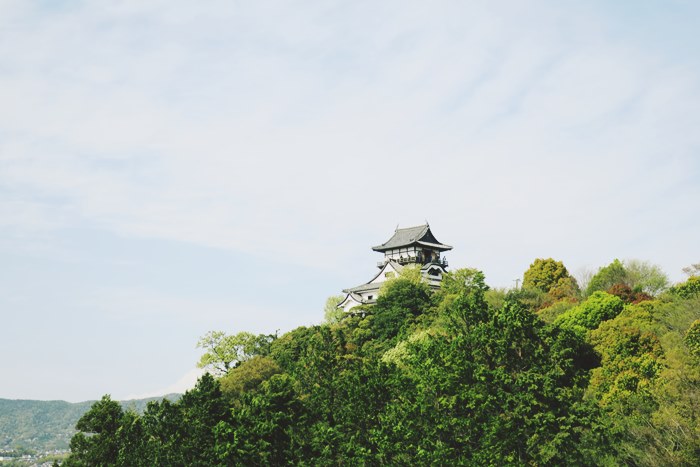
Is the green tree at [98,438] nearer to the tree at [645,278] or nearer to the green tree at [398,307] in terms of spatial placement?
the green tree at [398,307]

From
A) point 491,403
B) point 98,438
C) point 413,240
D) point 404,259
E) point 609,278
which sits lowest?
point 491,403

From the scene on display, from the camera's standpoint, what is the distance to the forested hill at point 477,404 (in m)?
25.8

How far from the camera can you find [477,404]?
26.5 metres

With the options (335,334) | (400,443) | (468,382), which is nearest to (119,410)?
(335,334)

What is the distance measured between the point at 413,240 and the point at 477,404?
50.0 m

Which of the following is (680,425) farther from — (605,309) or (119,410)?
(119,410)

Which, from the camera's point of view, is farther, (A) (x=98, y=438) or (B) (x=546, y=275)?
(B) (x=546, y=275)

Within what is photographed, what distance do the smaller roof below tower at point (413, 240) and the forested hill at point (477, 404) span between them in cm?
3116

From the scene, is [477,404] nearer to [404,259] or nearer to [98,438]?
[98,438]

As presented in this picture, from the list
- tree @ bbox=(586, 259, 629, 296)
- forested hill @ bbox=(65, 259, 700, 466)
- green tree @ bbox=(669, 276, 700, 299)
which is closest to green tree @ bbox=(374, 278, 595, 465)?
forested hill @ bbox=(65, 259, 700, 466)

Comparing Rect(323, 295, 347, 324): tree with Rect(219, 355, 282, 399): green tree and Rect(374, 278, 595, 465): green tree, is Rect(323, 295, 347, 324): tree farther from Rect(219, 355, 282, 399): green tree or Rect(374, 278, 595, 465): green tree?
Rect(374, 278, 595, 465): green tree

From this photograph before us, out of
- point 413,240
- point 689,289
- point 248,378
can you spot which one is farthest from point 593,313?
point 413,240

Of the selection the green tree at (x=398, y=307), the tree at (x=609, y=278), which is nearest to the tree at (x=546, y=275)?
the tree at (x=609, y=278)

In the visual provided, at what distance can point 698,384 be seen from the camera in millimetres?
26969
